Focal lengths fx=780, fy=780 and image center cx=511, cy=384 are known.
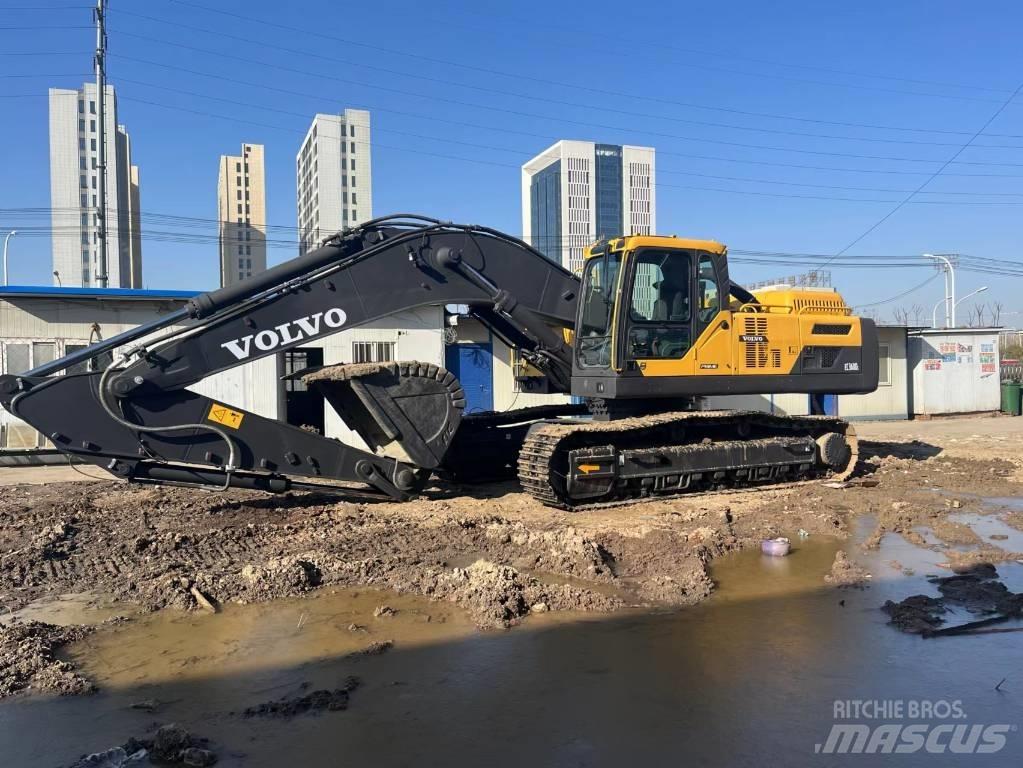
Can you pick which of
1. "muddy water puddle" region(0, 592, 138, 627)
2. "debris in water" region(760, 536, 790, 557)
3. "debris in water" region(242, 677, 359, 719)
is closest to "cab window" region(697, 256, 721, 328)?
"debris in water" region(760, 536, 790, 557)

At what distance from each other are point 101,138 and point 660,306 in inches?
778

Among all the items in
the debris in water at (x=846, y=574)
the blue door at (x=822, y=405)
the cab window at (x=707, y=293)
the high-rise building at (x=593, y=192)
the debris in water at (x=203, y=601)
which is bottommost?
the debris in water at (x=846, y=574)

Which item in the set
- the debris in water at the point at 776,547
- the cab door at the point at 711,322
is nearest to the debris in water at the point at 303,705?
the debris in water at the point at 776,547

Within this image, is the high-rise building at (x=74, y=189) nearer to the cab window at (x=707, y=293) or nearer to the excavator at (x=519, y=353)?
the excavator at (x=519, y=353)

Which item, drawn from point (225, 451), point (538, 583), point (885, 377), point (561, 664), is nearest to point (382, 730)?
point (561, 664)

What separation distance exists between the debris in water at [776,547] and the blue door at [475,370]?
11160 millimetres

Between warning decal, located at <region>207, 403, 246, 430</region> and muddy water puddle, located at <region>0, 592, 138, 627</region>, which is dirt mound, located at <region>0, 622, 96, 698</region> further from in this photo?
warning decal, located at <region>207, 403, 246, 430</region>

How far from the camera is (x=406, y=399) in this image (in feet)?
27.6

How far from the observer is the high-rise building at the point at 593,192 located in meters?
48.8

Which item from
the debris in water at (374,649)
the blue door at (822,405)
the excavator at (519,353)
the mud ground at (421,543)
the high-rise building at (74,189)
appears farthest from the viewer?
the high-rise building at (74,189)

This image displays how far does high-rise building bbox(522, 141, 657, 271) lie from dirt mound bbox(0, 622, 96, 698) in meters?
43.4

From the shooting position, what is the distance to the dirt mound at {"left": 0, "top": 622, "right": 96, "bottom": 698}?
4.36 metres

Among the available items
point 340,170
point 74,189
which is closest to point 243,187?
point 340,170

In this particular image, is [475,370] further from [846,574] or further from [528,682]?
[528,682]
